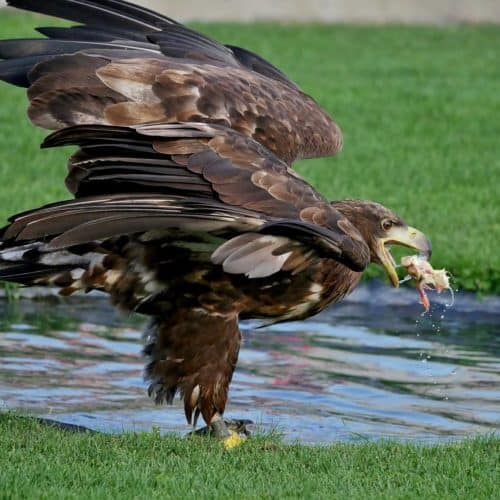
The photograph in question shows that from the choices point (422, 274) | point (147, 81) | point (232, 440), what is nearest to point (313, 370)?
point (422, 274)

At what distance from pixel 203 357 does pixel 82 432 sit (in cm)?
63

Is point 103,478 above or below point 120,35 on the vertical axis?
below

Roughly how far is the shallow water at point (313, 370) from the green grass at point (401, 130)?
771mm

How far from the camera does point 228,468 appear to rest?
18.7ft

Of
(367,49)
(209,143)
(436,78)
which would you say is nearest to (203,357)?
(209,143)

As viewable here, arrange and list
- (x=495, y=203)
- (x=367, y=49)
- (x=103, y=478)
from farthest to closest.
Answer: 1. (x=367, y=49)
2. (x=495, y=203)
3. (x=103, y=478)

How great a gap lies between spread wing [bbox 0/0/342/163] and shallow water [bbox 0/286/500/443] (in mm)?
1216

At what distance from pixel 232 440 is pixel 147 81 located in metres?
1.72

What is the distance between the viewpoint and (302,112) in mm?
7711

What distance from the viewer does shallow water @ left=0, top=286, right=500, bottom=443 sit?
279 inches

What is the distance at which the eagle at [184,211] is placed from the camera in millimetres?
5945

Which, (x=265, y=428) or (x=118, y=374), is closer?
(x=265, y=428)

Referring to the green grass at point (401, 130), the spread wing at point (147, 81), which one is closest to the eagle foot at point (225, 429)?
the spread wing at point (147, 81)

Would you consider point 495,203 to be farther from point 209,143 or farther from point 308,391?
point 209,143
